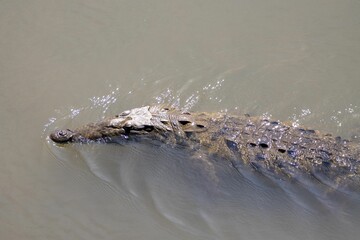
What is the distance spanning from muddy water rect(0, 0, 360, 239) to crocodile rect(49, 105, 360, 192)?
203 mm


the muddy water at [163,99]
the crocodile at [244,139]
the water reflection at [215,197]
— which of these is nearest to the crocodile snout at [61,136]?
the crocodile at [244,139]

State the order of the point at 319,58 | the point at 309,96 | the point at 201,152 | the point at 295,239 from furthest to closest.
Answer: the point at 319,58 → the point at 309,96 → the point at 201,152 → the point at 295,239

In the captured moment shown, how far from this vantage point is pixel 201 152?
17.5 feet

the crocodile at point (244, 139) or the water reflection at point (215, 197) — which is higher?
the crocodile at point (244, 139)

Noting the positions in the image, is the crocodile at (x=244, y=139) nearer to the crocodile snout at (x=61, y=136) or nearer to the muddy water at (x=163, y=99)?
the crocodile snout at (x=61, y=136)

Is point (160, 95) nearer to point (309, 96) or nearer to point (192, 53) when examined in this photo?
point (192, 53)

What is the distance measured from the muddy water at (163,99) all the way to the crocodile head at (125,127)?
201 mm

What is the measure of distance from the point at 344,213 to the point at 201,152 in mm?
1891

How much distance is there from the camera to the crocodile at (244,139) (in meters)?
4.77

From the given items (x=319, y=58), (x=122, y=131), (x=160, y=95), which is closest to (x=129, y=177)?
(x=122, y=131)

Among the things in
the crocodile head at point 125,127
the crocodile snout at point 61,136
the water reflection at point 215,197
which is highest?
the crocodile head at point 125,127

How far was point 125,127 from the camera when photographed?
5.52m

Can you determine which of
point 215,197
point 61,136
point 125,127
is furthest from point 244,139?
point 61,136

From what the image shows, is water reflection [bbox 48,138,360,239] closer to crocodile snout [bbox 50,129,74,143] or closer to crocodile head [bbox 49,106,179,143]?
crocodile head [bbox 49,106,179,143]
